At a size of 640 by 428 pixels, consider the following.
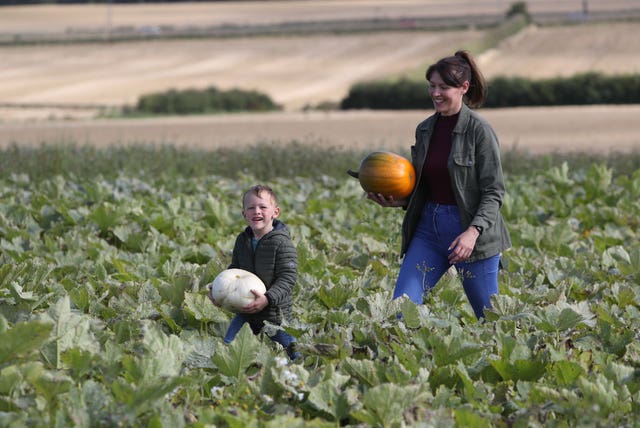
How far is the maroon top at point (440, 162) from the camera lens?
583cm

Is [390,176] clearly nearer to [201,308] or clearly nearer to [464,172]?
[464,172]

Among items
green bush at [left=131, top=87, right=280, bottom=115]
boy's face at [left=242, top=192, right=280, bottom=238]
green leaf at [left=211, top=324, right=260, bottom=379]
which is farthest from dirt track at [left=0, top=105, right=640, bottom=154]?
green leaf at [left=211, top=324, right=260, bottom=379]

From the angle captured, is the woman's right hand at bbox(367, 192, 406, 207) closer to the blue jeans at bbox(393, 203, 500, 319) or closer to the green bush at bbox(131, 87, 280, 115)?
the blue jeans at bbox(393, 203, 500, 319)

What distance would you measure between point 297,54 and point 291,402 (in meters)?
58.1

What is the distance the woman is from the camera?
225 inches

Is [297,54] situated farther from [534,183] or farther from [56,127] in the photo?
[534,183]

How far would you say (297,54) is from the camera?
61875 mm

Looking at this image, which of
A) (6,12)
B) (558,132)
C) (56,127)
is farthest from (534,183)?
(6,12)

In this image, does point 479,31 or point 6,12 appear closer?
point 479,31

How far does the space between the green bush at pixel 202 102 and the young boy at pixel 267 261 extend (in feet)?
104

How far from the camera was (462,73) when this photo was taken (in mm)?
5684

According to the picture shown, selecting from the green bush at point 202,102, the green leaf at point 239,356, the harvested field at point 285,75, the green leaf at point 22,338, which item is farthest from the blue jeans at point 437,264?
the green bush at point 202,102

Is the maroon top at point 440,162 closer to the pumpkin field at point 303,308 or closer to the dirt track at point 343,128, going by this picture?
the pumpkin field at point 303,308

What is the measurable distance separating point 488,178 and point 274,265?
3.84 ft
